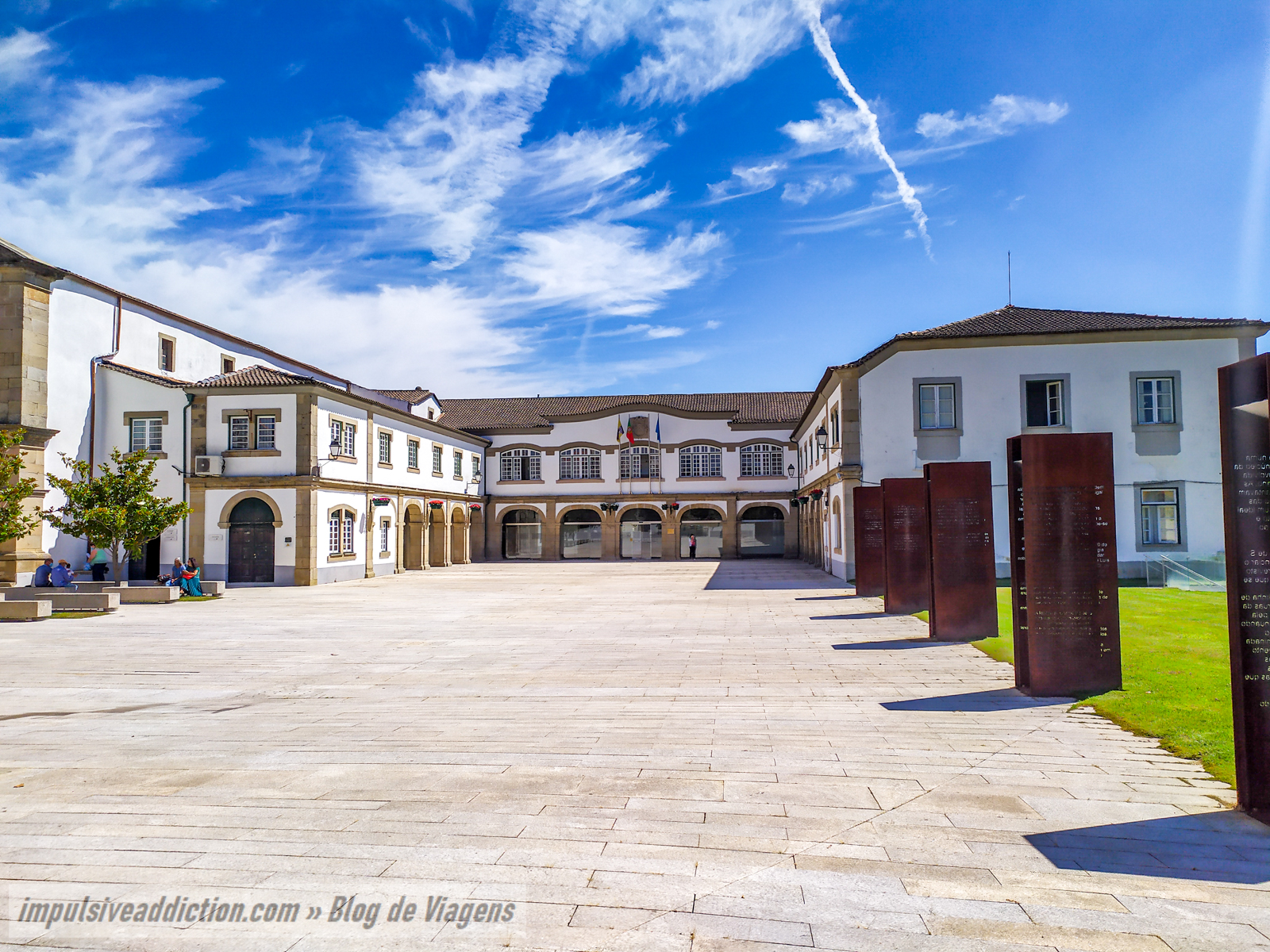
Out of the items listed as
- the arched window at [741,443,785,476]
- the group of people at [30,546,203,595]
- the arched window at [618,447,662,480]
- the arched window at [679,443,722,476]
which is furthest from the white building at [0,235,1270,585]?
the arched window at [618,447,662,480]

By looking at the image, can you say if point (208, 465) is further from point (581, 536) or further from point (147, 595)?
point (581, 536)

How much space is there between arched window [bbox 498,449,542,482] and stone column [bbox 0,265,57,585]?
80.2ft

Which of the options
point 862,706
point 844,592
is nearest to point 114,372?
point 844,592

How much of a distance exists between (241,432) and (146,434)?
3344 mm

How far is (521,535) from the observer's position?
4734 cm

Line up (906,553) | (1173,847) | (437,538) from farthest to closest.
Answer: (437,538), (906,553), (1173,847)

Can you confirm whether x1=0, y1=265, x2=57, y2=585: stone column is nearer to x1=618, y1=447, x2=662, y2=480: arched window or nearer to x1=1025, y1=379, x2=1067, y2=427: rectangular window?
x1=618, y1=447, x2=662, y2=480: arched window

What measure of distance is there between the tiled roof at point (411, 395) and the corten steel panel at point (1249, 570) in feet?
130

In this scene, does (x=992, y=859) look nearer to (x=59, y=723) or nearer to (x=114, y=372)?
(x=59, y=723)

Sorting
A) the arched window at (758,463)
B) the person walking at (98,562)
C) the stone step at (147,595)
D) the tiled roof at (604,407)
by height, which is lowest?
the stone step at (147,595)

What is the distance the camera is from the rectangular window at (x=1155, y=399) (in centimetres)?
2425

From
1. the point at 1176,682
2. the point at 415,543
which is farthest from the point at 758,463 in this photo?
the point at 1176,682

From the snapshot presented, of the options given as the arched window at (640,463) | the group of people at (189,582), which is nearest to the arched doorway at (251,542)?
the group of people at (189,582)

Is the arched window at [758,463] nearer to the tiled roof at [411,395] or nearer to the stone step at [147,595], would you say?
the tiled roof at [411,395]
